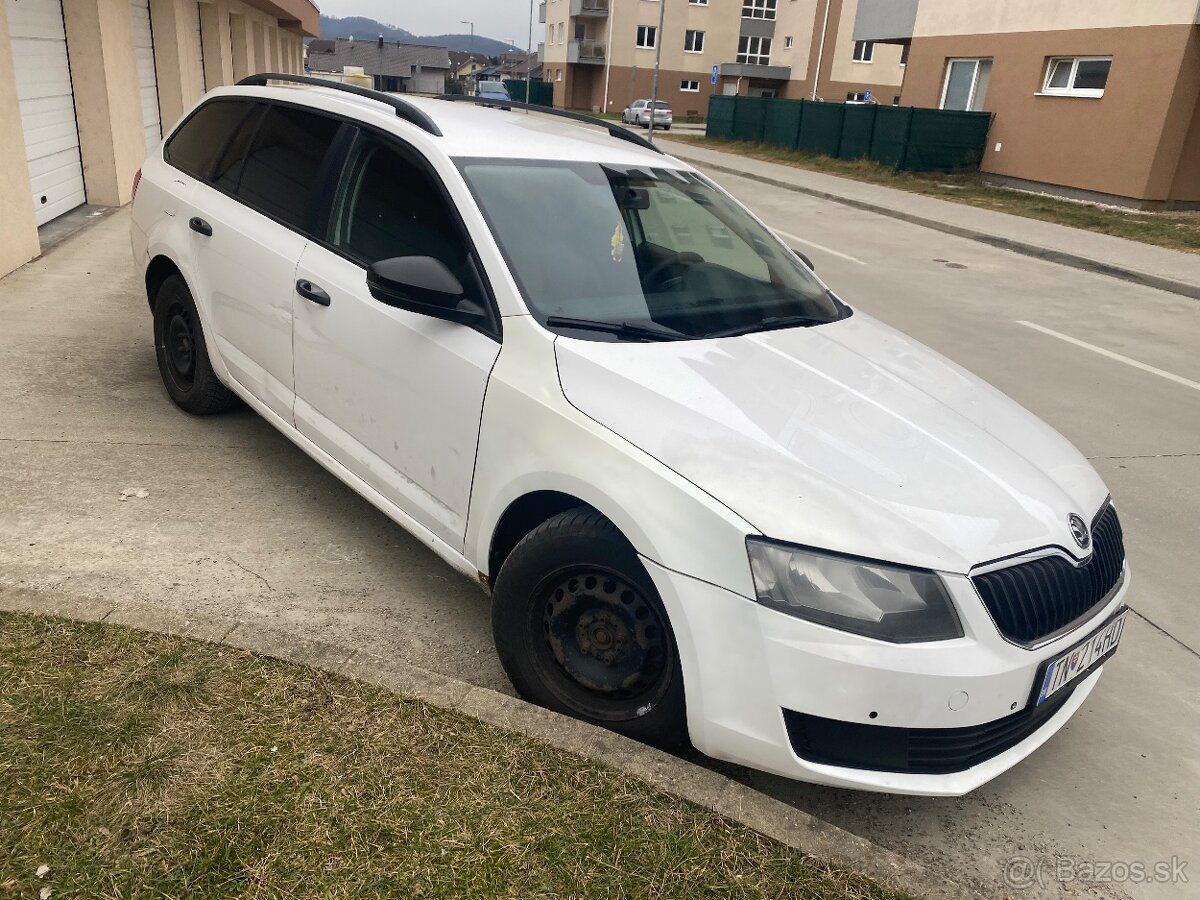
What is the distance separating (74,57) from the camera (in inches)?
440

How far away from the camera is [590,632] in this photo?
2705 mm

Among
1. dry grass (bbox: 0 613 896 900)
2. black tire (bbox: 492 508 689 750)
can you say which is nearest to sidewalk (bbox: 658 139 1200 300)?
black tire (bbox: 492 508 689 750)

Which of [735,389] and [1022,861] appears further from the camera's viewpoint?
[735,389]

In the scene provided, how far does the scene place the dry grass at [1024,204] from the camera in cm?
1571

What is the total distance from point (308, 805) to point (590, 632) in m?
0.85

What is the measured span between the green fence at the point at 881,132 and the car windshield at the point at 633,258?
69.8ft

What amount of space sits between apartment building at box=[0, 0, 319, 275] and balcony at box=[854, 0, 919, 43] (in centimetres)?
1778

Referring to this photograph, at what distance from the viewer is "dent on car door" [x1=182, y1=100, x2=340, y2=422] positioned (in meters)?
3.91

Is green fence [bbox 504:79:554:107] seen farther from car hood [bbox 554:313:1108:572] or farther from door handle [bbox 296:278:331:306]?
car hood [bbox 554:313:1108:572]

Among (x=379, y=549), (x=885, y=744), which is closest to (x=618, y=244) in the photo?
(x=379, y=549)

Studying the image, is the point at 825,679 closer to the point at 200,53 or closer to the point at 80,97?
the point at 80,97

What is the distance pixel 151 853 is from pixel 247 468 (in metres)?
2.66

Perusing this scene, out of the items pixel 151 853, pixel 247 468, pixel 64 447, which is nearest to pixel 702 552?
pixel 151 853

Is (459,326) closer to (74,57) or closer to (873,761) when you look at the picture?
(873,761)
